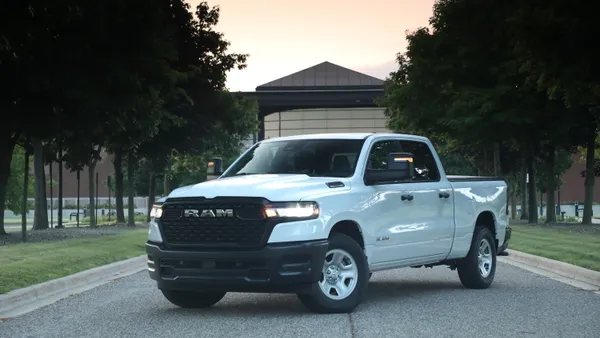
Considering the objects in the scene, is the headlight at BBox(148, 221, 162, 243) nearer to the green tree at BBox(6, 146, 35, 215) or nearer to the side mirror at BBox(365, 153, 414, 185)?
the side mirror at BBox(365, 153, 414, 185)

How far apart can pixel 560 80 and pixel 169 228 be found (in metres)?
15.8

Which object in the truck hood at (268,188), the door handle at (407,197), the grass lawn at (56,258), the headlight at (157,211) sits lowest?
the grass lawn at (56,258)

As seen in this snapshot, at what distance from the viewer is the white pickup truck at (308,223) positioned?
34.9 ft

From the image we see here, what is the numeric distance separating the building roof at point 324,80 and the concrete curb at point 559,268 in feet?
231

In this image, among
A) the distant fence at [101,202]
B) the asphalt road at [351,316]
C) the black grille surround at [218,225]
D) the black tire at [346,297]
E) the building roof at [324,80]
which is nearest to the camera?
the asphalt road at [351,316]

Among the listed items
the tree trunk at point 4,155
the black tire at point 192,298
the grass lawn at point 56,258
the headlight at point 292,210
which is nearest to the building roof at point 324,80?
the tree trunk at point 4,155

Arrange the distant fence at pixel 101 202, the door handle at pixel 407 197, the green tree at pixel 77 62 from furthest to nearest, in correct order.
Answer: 1. the distant fence at pixel 101 202
2. the green tree at pixel 77 62
3. the door handle at pixel 407 197

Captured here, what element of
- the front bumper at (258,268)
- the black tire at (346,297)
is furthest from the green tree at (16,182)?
Answer: the black tire at (346,297)

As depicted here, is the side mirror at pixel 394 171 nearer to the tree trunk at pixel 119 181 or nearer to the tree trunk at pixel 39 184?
the tree trunk at pixel 39 184

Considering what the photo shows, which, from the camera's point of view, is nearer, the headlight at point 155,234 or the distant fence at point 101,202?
the headlight at point 155,234

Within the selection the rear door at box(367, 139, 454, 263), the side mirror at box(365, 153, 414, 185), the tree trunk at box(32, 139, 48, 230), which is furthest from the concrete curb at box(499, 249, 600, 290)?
the tree trunk at box(32, 139, 48, 230)

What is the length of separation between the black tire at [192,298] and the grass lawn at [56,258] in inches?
99.6

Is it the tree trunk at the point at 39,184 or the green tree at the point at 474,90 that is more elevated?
the green tree at the point at 474,90

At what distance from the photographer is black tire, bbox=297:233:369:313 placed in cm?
1089
